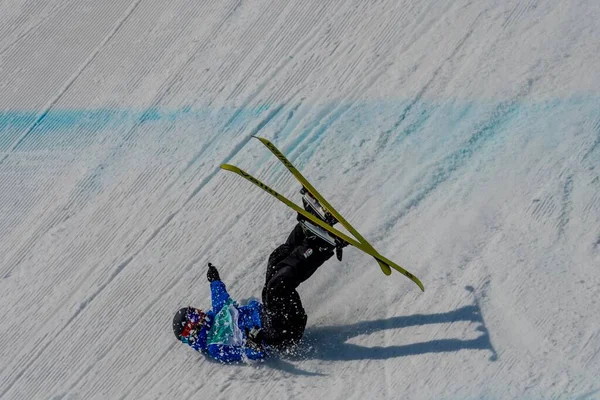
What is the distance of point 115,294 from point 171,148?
1.40 m

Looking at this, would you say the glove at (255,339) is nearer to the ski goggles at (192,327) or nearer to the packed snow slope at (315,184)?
the packed snow slope at (315,184)

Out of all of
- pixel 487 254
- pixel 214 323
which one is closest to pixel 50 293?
pixel 214 323

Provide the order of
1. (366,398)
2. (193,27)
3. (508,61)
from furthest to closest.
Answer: (193,27) < (508,61) < (366,398)

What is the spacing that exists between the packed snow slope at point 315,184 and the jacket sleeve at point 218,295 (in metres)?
0.22

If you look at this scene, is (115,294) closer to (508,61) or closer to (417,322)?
(417,322)

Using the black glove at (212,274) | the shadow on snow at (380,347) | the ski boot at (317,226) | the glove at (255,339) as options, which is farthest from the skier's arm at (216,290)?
the ski boot at (317,226)

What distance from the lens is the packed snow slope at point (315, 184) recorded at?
5.00 metres

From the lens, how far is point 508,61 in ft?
21.2

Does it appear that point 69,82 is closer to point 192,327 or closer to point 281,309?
point 192,327

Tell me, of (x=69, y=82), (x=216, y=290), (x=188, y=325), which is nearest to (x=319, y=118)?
(x=216, y=290)

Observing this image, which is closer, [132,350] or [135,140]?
[132,350]

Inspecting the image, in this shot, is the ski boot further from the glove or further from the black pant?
the glove

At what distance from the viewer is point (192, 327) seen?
5102mm

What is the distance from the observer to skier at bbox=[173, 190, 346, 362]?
15.8 feet
